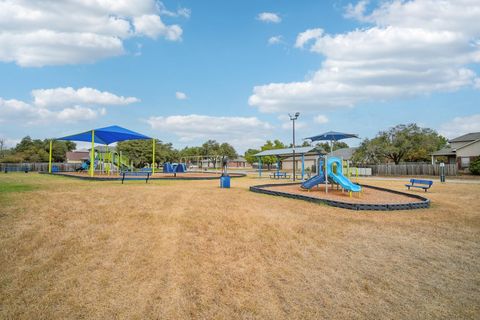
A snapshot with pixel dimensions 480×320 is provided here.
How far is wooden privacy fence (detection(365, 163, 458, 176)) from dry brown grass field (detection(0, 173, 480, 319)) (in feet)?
91.6

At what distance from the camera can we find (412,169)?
111 feet

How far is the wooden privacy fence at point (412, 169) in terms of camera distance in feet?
102

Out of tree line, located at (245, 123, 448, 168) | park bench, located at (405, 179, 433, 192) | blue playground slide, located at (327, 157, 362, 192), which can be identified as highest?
tree line, located at (245, 123, 448, 168)

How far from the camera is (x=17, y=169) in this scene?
38562 millimetres

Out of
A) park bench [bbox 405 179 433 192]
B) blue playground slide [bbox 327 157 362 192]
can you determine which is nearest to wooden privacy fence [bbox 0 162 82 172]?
blue playground slide [bbox 327 157 362 192]

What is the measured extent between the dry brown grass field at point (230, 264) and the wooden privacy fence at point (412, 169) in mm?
27921

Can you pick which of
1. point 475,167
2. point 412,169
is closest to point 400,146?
point 412,169

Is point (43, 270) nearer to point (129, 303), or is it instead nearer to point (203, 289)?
point (129, 303)

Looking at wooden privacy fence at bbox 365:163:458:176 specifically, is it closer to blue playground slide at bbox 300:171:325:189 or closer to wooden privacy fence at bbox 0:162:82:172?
blue playground slide at bbox 300:171:325:189

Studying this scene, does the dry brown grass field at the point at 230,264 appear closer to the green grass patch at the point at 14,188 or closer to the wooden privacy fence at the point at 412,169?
the green grass patch at the point at 14,188

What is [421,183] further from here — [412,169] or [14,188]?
[412,169]

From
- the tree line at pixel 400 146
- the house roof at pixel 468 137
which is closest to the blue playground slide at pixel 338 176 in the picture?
the tree line at pixel 400 146

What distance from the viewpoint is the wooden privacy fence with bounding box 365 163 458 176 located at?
3117 centimetres

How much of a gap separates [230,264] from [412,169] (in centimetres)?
3548
